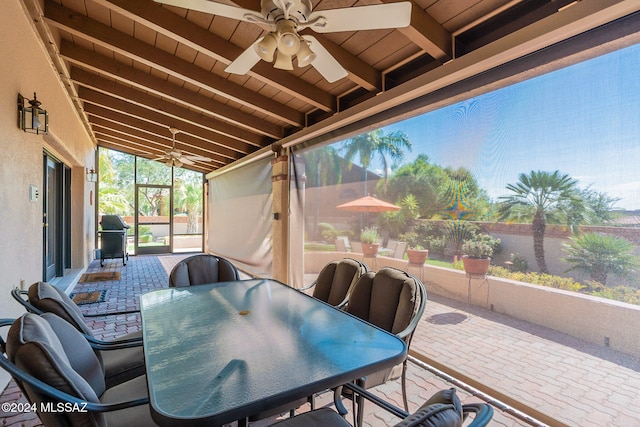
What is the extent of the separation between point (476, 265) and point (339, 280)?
1.14 meters

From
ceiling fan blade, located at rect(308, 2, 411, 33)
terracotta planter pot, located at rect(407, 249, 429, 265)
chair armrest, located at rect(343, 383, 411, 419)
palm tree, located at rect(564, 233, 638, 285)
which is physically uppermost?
ceiling fan blade, located at rect(308, 2, 411, 33)

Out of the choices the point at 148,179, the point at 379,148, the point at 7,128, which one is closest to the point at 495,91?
the point at 379,148

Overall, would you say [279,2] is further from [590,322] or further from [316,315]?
[590,322]

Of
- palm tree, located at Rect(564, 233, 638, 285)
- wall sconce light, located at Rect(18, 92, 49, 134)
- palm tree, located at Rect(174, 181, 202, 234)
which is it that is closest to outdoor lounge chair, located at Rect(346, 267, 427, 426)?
palm tree, located at Rect(564, 233, 638, 285)

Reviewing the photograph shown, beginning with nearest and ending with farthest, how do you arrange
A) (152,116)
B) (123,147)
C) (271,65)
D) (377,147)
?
(271,65), (377,147), (152,116), (123,147)

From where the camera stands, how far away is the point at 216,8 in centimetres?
169

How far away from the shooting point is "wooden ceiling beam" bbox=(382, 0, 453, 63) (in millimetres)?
2239

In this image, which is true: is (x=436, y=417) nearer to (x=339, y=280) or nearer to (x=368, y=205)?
(x=339, y=280)

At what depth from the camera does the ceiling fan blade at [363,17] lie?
159cm

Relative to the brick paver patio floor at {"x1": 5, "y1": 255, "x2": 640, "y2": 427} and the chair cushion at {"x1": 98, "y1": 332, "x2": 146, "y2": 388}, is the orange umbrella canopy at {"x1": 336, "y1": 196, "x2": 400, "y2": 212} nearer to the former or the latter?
the brick paver patio floor at {"x1": 5, "y1": 255, "x2": 640, "y2": 427}

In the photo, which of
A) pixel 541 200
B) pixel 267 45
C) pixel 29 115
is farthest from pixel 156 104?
pixel 541 200

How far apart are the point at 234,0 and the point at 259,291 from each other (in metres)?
2.22

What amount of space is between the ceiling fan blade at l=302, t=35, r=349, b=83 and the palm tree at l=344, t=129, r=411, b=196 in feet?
3.86

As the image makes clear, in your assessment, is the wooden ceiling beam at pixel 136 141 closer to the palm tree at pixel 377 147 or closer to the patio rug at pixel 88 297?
the patio rug at pixel 88 297
